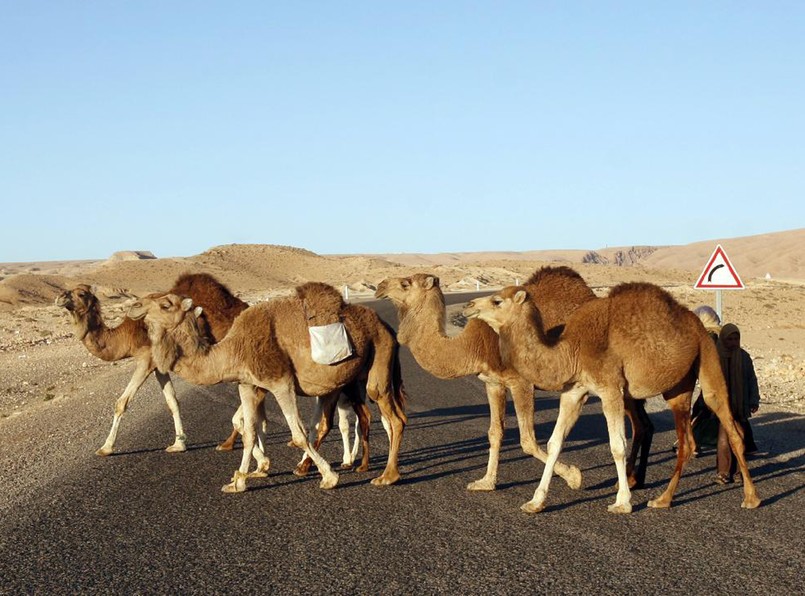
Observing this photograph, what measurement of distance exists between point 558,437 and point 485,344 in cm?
148

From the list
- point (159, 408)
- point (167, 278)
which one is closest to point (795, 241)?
point (167, 278)

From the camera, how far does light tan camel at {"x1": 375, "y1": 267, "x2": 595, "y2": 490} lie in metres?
10.0

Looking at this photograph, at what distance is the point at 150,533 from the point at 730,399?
20.7 ft

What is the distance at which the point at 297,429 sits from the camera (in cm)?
1015

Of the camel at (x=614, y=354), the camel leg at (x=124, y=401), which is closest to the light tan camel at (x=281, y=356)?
the camel at (x=614, y=354)

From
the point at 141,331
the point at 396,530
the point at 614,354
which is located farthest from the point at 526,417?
the point at 141,331

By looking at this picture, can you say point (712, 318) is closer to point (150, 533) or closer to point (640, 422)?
point (640, 422)

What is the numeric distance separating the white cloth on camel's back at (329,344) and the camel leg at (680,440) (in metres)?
3.41

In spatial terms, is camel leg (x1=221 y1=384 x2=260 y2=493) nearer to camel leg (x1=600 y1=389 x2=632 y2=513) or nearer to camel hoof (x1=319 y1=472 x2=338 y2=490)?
camel hoof (x1=319 y1=472 x2=338 y2=490)

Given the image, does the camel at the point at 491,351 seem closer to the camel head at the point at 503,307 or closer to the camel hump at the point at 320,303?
the camel hump at the point at 320,303

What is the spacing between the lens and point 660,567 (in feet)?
23.2

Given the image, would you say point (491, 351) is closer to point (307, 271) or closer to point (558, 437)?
point (558, 437)

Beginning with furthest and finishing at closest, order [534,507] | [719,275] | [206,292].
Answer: [719,275], [206,292], [534,507]

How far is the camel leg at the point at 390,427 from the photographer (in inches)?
396
